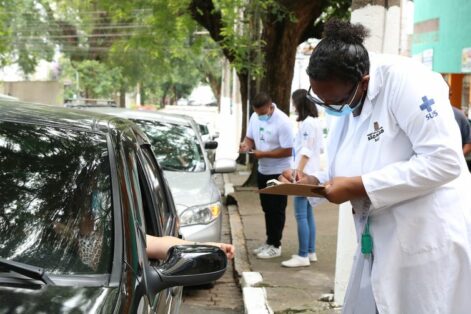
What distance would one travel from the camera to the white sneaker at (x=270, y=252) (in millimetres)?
6883

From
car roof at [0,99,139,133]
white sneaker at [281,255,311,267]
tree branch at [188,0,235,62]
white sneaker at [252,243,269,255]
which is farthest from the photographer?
tree branch at [188,0,235,62]

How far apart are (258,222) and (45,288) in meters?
7.05

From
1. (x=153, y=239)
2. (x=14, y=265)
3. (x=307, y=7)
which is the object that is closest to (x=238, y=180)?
(x=307, y=7)

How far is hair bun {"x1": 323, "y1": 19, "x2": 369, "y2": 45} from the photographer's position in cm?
249

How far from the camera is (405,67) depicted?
2406 mm

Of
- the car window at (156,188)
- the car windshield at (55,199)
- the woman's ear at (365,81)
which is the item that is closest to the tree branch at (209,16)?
the car window at (156,188)

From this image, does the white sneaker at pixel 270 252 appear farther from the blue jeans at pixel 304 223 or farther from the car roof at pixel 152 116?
the car roof at pixel 152 116

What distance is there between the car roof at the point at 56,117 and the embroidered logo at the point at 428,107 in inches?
53.6

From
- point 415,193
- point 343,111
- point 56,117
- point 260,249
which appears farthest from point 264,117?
point 415,193

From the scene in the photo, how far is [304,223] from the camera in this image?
6363mm

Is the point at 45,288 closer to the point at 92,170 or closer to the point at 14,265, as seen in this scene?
the point at 14,265

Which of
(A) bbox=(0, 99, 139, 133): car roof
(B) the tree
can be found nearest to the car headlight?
(A) bbox=(0, 99, 139, 133): car roof

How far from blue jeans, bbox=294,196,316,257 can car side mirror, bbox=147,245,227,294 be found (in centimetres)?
394

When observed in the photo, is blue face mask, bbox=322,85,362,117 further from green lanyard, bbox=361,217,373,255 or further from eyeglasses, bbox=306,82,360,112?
green lanyard, bbox=361,217,373,255
